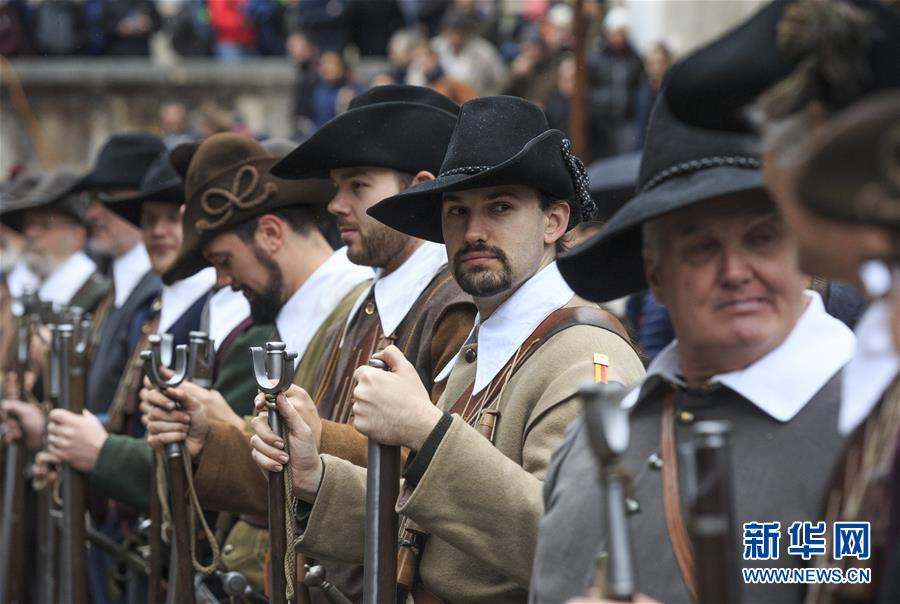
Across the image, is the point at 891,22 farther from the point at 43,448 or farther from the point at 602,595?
the point at 43,448

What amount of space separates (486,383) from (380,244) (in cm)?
104

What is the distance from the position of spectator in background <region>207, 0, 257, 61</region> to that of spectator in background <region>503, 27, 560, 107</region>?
6.31 meters

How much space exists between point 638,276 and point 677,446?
2.01ft

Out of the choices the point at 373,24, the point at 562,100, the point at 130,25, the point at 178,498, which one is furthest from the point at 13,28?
the point at 178,498

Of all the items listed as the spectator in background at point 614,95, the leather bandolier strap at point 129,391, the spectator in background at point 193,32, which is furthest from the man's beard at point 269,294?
the spectator in background at point 193,32

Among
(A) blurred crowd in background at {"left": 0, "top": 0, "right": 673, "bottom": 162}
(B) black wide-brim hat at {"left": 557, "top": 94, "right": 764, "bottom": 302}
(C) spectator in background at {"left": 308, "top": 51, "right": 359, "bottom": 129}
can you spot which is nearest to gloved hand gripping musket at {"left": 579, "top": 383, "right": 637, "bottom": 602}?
(B) black wide-brim hat at {"left": 557, "top": 94, "right": 764, "bottom": 302}

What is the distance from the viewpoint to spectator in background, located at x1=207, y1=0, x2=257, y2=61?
2034 centimetres

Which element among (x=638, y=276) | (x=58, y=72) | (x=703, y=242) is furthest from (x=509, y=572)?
(x=58, y=72)

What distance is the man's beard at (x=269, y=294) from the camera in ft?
19.2

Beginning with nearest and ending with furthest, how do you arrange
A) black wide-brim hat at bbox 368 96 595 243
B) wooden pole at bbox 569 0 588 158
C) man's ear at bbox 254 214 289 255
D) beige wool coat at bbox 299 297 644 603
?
beige wool coat at bbox 299 297 644 603, black wide-brim hat at bbox 368 96 595 243, man's ear at bbox 254 214 289 255, wooden pole at bbox 569 0 588 158

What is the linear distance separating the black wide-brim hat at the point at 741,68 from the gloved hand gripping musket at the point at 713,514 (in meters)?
0.54

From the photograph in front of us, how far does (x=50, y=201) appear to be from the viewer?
9719 millimetres

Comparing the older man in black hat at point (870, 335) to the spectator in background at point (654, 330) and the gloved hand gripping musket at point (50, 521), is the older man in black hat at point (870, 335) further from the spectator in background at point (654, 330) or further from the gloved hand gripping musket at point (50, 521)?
the gloved hand gripping musket at point (50, 521)

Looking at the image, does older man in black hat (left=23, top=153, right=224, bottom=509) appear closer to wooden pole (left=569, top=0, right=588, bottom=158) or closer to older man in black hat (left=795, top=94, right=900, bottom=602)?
wooden pole (left=569, top=0, right=588, bottom=158)
